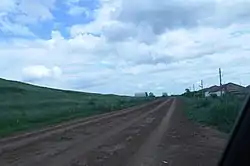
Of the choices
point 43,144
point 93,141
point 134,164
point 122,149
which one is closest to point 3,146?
point 43,144

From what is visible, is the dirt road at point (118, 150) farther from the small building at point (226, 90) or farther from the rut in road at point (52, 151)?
the small building at point (226, 90)

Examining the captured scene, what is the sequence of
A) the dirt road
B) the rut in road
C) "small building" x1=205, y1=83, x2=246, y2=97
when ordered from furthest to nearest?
"small building" x1=205, y1=83, x2=246, y2=97
the rut in road
the dirt road

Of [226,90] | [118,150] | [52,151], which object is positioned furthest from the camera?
[226,90]

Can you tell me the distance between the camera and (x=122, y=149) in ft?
57.3

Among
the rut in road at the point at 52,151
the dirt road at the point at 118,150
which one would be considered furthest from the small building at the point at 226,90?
the rut in road at the point at 52,151

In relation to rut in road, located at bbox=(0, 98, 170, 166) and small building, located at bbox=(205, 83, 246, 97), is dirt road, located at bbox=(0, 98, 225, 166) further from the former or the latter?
small building, located at bbox=(205, 83, 246, 97)

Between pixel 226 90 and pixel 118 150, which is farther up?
pixel 226 90

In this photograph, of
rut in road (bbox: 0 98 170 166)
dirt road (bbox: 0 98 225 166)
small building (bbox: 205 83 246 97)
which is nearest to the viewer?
dirt road (bbox: 0 98 225 166)

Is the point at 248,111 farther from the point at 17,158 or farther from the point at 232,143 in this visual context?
the point at 17,158

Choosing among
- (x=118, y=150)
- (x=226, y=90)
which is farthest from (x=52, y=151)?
(x=226, y=90)

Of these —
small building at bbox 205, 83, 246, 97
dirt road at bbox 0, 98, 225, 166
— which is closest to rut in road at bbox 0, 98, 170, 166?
dirt road at bbox 0, 98, 225, 166

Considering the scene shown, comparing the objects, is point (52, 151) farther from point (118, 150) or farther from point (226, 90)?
point (226, 90)

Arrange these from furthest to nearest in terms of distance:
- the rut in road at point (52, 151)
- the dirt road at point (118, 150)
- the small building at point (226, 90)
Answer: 1. the small building at point (226, 90)
2. the rut in road at point (52, 151)
3. the dirt road at point (118, 150)

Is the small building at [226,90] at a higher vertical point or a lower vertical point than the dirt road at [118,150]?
higher
